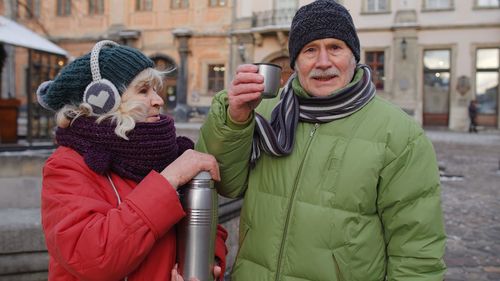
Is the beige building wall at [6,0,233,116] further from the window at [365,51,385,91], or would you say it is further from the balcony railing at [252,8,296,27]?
the window at [365,51,385,91]

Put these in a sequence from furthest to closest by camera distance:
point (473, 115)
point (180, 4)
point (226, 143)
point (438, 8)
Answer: point (180, 4), point (438, 8), point (473, 115), point (226, 143)

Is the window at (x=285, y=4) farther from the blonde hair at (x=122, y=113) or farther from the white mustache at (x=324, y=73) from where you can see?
the blonde hair at (x=122, y=113)

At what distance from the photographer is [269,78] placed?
150 centimetres

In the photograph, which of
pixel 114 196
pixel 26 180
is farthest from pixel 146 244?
pixel 26 180

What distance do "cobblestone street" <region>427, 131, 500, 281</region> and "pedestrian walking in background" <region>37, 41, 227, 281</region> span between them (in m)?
3.19

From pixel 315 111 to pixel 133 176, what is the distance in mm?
642

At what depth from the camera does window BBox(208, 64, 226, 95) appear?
81.7 feet

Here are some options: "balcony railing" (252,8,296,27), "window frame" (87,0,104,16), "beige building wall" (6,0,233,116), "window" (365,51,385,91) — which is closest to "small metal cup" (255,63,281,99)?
"window" (365,51,385,91)

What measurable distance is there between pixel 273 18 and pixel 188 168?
22832 mm

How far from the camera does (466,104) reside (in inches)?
846

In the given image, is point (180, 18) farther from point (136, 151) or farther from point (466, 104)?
point (136, 151)

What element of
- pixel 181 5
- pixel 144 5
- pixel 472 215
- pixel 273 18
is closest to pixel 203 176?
pixel 472 215

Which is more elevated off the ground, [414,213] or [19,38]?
[19,38]

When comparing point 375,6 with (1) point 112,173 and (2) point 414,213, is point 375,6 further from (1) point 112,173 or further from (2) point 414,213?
(1) point 112,173
